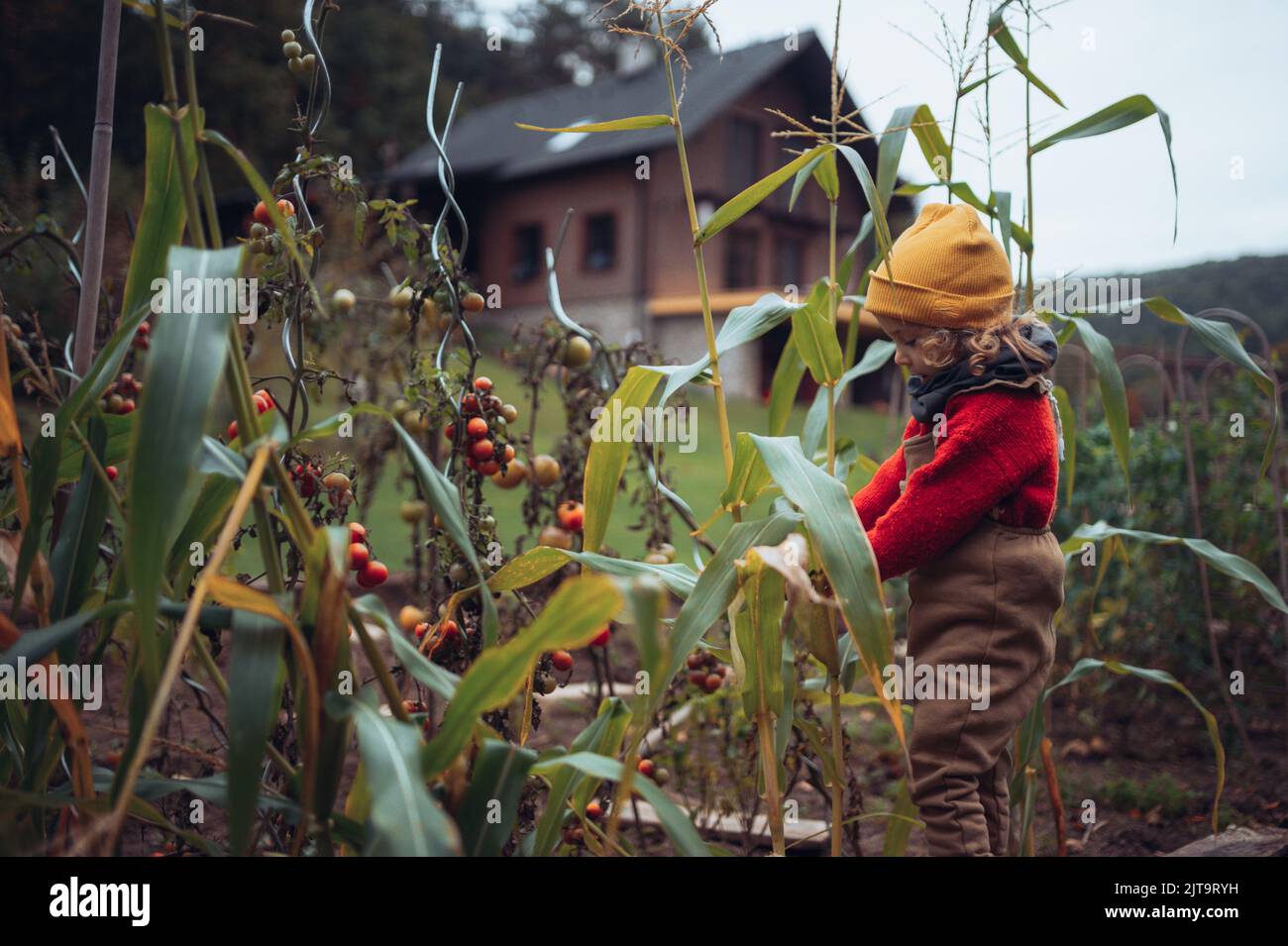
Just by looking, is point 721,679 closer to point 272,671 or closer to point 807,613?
point 807,613

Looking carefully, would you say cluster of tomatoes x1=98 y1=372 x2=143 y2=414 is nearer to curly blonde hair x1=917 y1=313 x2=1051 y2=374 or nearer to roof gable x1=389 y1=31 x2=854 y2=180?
curly blonde hair x1=917 y1=313 x2=1051 y2=374

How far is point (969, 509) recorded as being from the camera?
138 cm

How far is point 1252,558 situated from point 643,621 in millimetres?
3009

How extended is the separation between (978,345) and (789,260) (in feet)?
49.2

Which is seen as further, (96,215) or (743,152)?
(743,152)

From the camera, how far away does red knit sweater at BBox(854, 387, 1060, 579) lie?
138cm

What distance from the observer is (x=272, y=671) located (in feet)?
2.79

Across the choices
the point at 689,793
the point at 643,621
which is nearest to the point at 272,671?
the point at 643,621

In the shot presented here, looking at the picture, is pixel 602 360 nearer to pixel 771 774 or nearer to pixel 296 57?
pixel 296 57

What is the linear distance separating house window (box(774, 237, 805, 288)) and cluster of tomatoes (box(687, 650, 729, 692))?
13854 mm

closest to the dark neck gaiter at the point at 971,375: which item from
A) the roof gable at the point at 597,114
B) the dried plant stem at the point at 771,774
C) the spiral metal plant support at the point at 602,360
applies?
the spiral metal plant support at the point at 602,360

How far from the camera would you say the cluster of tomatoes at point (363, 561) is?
1469mm

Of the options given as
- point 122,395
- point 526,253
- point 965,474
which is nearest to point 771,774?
point 965,474

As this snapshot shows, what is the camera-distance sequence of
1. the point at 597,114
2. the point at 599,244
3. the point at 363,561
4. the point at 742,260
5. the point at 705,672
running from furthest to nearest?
the point at 597,114
the point at 599,244
the point at 742,260
the point at 705,672
the point at 363,561
